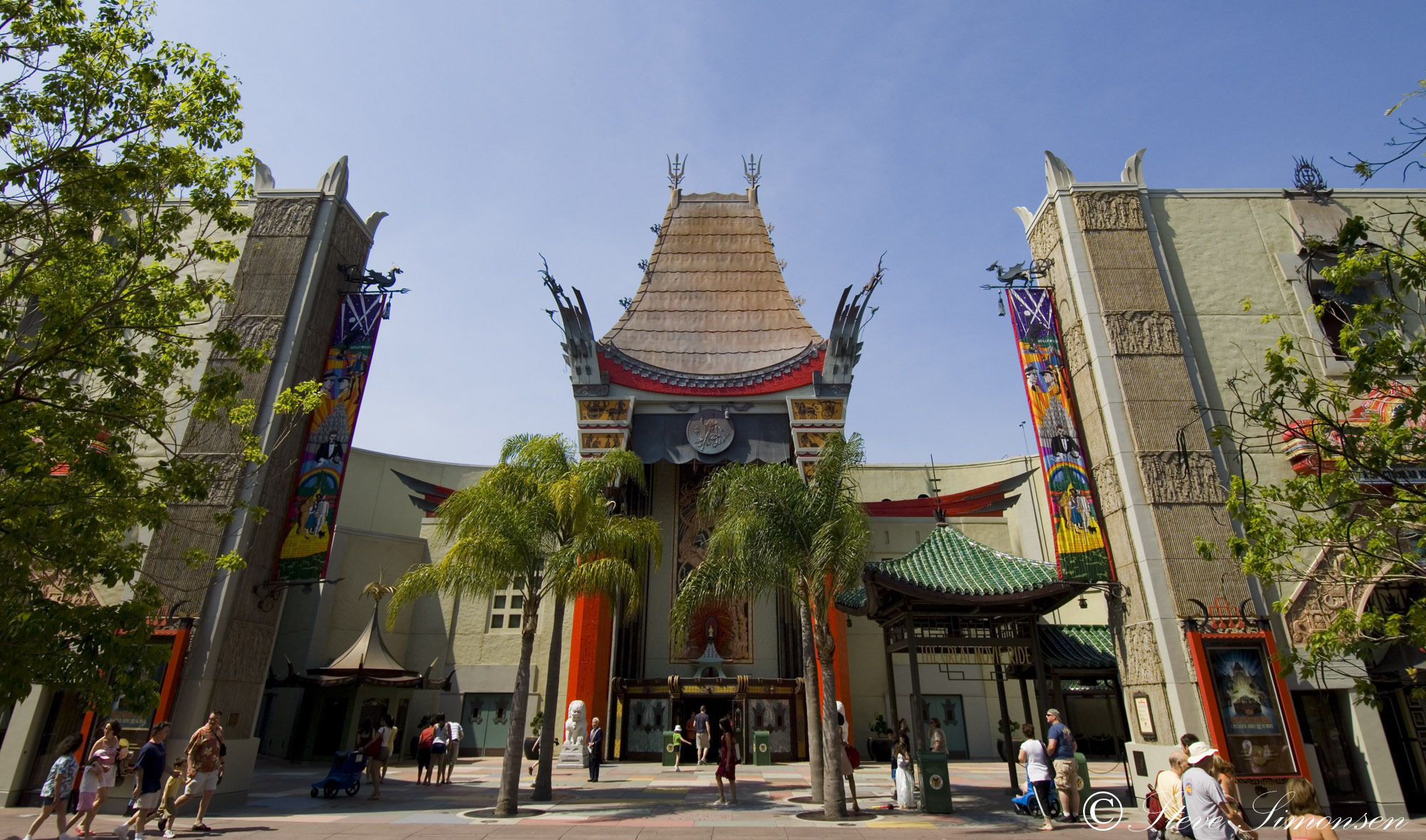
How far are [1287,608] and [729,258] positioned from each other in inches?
828

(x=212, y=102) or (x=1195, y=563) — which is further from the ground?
(x=212, y=102)

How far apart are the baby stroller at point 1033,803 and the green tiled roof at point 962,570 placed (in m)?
3.26

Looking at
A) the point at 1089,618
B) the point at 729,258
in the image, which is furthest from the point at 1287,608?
the point at 729,258

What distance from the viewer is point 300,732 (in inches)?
997

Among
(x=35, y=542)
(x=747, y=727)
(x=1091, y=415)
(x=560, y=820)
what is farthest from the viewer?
(x=747, y=727)

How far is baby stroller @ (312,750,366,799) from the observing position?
570 inches

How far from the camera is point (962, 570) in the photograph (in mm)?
14898

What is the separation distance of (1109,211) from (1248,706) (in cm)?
1136

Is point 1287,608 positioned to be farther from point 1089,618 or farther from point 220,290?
point 220,290

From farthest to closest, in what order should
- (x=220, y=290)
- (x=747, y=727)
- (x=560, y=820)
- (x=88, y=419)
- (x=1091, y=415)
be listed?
(x=747, y=727) → (x=1091, y=415) → (x=560, y=820) → (x=220, y=290) → (x=88, y=419)

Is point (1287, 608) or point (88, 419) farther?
point (1287, 608)

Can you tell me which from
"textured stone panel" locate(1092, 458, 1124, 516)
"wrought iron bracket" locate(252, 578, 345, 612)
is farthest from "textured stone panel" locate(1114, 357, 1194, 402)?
"wrought iron bracket" locate(252, 578, 345, 612)

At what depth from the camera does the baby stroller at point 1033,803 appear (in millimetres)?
11969

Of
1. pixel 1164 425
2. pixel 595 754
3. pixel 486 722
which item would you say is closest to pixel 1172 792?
pixel 1164 425
